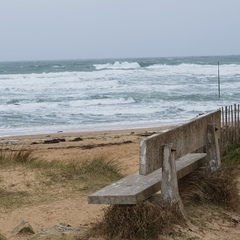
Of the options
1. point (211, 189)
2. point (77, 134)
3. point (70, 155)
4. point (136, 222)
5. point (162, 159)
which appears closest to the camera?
point (136, 222)

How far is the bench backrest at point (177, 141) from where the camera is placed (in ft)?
15.6

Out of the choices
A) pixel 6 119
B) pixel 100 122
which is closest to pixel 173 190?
pixel 100 122

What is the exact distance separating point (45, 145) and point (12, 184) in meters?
8.04

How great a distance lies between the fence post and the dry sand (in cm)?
70

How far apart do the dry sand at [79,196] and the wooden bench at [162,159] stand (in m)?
0.58

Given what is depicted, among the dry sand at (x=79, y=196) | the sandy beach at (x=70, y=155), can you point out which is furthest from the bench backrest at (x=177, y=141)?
the sandy beach at (x=70, y=155)

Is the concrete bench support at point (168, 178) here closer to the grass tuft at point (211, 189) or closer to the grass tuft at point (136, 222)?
the grass tuft at point (136, 222)

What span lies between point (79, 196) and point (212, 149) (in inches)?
95.5

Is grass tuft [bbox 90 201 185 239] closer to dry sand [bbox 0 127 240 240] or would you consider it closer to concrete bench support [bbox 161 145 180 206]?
concrete bench support [bbox 161 145 180 206]

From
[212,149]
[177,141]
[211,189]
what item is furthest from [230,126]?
[177,141]

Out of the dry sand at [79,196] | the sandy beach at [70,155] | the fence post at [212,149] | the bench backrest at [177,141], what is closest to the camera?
the bench backrest at [177,141]

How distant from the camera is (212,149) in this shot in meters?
6.37

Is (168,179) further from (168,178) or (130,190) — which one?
(130,190)

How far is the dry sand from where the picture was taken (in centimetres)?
552
